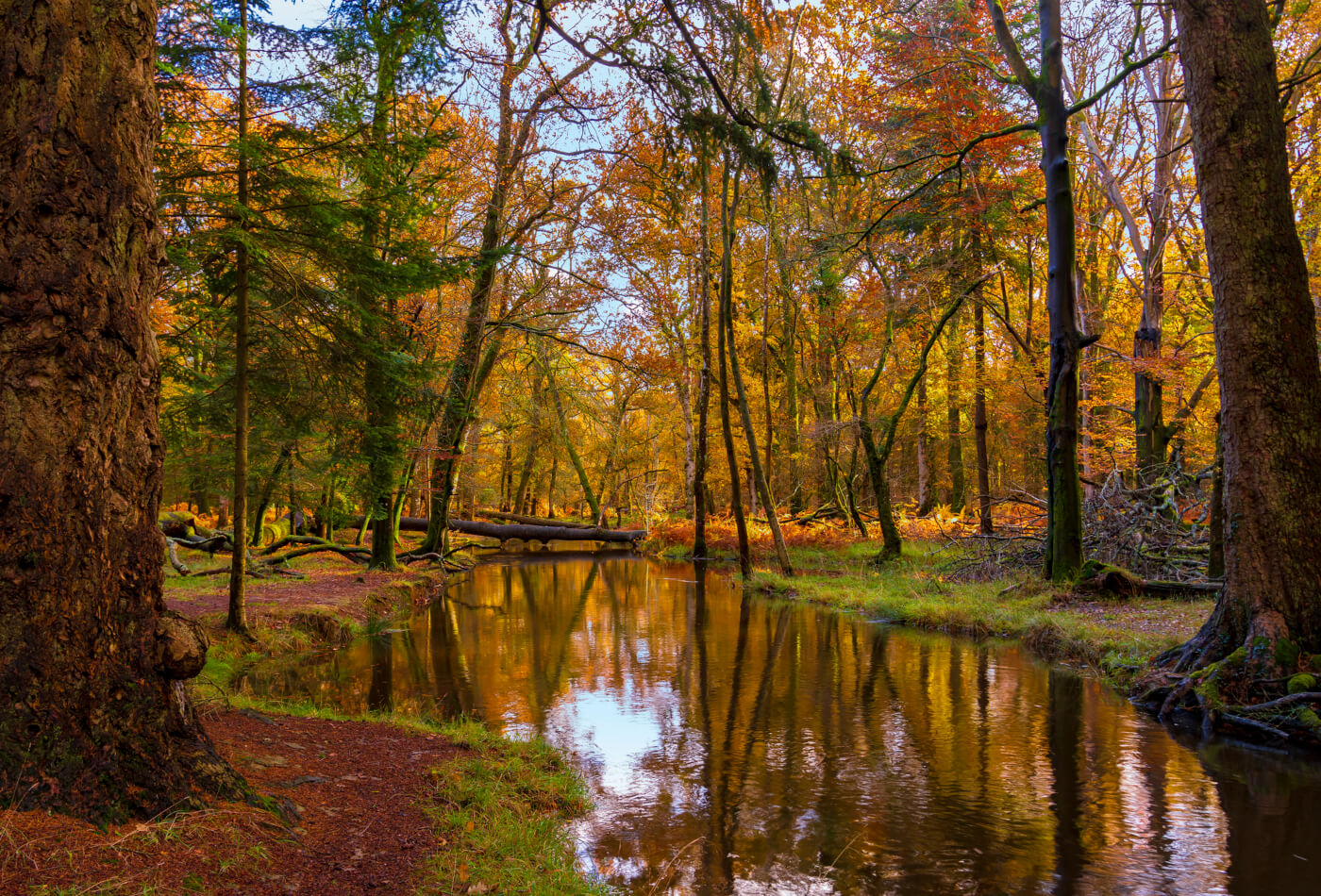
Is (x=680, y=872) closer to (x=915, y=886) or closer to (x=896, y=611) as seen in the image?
(x=915, y=886)

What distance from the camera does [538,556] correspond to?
26.9 meters

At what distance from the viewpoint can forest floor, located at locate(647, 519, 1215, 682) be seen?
313 inches

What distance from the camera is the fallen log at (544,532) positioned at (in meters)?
28.2

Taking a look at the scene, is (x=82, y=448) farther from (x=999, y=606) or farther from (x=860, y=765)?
(x=999, y=606)

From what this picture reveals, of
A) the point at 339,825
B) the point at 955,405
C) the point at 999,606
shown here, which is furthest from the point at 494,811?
the point at 955,405

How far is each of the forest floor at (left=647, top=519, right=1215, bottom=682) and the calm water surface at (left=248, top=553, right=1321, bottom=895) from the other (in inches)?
18.4

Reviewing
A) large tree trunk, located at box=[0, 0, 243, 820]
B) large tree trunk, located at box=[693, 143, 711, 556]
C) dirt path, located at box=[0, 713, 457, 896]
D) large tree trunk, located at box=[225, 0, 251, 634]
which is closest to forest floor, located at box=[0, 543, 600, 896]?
dirt path, located at box=[0, 713, 457, 896]

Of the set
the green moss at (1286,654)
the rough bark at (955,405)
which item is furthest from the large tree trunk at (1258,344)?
the rough bark at (955,405)

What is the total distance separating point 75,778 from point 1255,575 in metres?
7.68

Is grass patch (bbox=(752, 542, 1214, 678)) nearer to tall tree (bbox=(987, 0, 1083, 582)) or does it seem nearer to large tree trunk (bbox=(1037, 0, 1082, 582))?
large tree trunk (bbox=(1037, 0, 1082, 582))

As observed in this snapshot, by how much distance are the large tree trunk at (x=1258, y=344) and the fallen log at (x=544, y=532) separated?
22.3 m

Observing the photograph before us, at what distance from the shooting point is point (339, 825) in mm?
3416

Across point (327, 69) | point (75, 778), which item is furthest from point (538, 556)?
point (75, 778)

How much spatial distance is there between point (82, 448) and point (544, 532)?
87.6 feet
